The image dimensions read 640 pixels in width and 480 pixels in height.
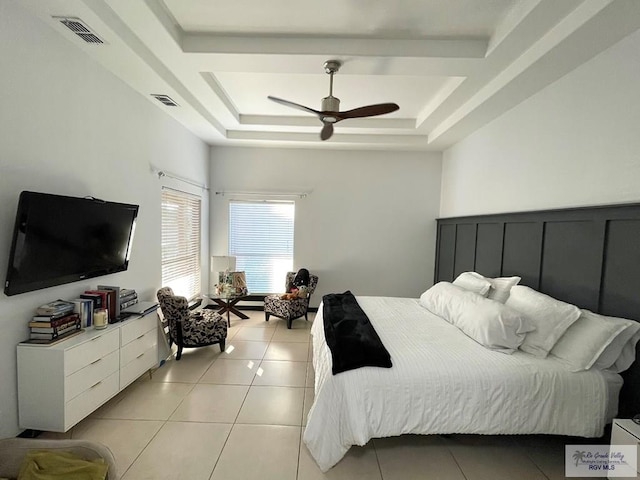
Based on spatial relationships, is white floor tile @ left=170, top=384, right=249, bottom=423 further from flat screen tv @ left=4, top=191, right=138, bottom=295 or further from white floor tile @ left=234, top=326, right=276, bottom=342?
flat screen tv @ left=4, top=191, right=138, bottom=295

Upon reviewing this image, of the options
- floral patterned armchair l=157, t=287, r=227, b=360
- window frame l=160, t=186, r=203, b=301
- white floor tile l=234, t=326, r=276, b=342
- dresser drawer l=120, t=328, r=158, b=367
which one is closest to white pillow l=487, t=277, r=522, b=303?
white floor tile l=234, t=326, r=276, b=342

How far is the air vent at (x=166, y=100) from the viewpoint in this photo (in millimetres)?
3219

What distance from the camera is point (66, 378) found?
1.98 metres

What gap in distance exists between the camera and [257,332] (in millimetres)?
4387

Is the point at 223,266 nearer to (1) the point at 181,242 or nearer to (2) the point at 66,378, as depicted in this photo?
(1) the point at 181,242

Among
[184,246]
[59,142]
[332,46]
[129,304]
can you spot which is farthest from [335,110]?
[184,246]

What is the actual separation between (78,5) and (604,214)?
3.77 m

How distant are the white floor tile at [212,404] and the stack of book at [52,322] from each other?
1066mm

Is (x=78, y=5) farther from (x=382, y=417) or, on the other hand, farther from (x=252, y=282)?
(x=252, y=282)

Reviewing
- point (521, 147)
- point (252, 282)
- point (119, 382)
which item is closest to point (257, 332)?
point (252, 282)

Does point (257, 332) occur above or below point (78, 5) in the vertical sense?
below

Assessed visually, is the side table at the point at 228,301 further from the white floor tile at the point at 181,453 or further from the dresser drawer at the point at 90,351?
the white floor tile at the point at 181,453

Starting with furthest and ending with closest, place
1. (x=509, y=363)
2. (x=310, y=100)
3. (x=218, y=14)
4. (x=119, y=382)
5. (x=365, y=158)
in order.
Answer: (x=365, y=158), (x=310, y=100), (x=119, y=382), (x=218, y=14), (x=509, y=363)

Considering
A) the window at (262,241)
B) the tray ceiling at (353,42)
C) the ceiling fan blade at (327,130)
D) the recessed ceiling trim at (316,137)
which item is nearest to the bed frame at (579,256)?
the tray ceiling at (353,42)
